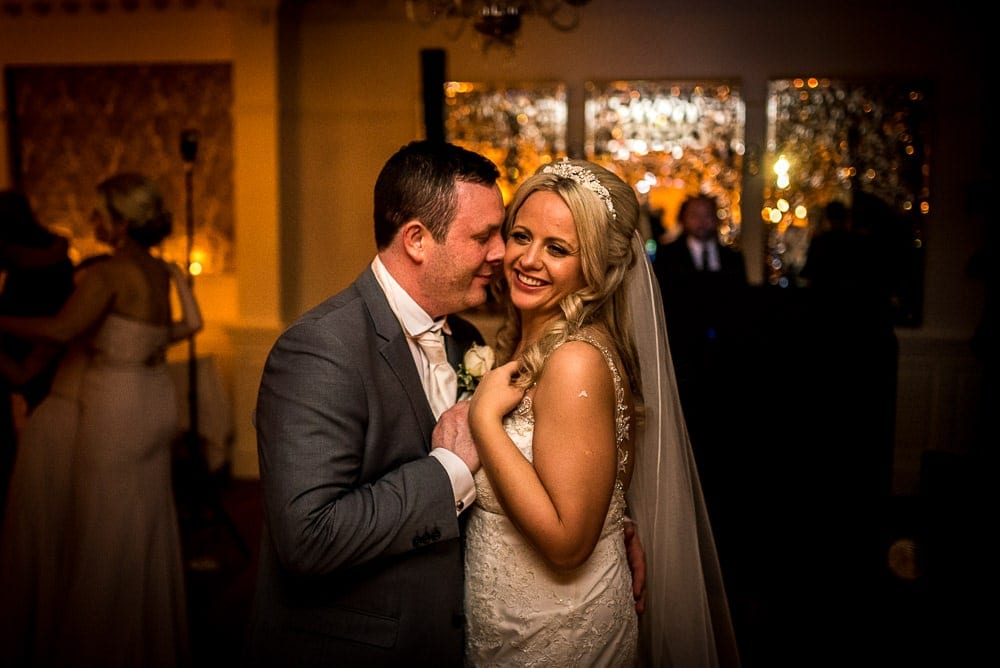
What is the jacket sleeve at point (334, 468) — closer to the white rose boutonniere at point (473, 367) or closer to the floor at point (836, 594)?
the white rose boutonniere at point (473, 367)

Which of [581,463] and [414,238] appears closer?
[581,463]

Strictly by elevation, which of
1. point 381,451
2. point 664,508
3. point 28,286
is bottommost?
point 664,508

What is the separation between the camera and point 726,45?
5852mm

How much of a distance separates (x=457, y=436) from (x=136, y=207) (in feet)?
7.00

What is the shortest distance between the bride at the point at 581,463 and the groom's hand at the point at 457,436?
0.03 metres

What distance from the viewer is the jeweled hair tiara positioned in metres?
1.92

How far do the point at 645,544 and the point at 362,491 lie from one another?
32.2 inches

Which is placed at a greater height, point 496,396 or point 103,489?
point 496,396

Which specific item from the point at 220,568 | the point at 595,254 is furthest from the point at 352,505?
the point at 220,568

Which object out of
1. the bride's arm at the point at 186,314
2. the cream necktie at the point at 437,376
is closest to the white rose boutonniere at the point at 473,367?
the cream necktie at the point at 437,376

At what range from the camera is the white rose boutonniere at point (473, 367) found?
6.58 ft

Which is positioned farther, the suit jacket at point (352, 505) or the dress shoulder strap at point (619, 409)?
the dress shoulder strap at point (619, 409)

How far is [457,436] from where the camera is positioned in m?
1.79

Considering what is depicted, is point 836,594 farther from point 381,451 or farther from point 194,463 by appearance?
point 194,463
